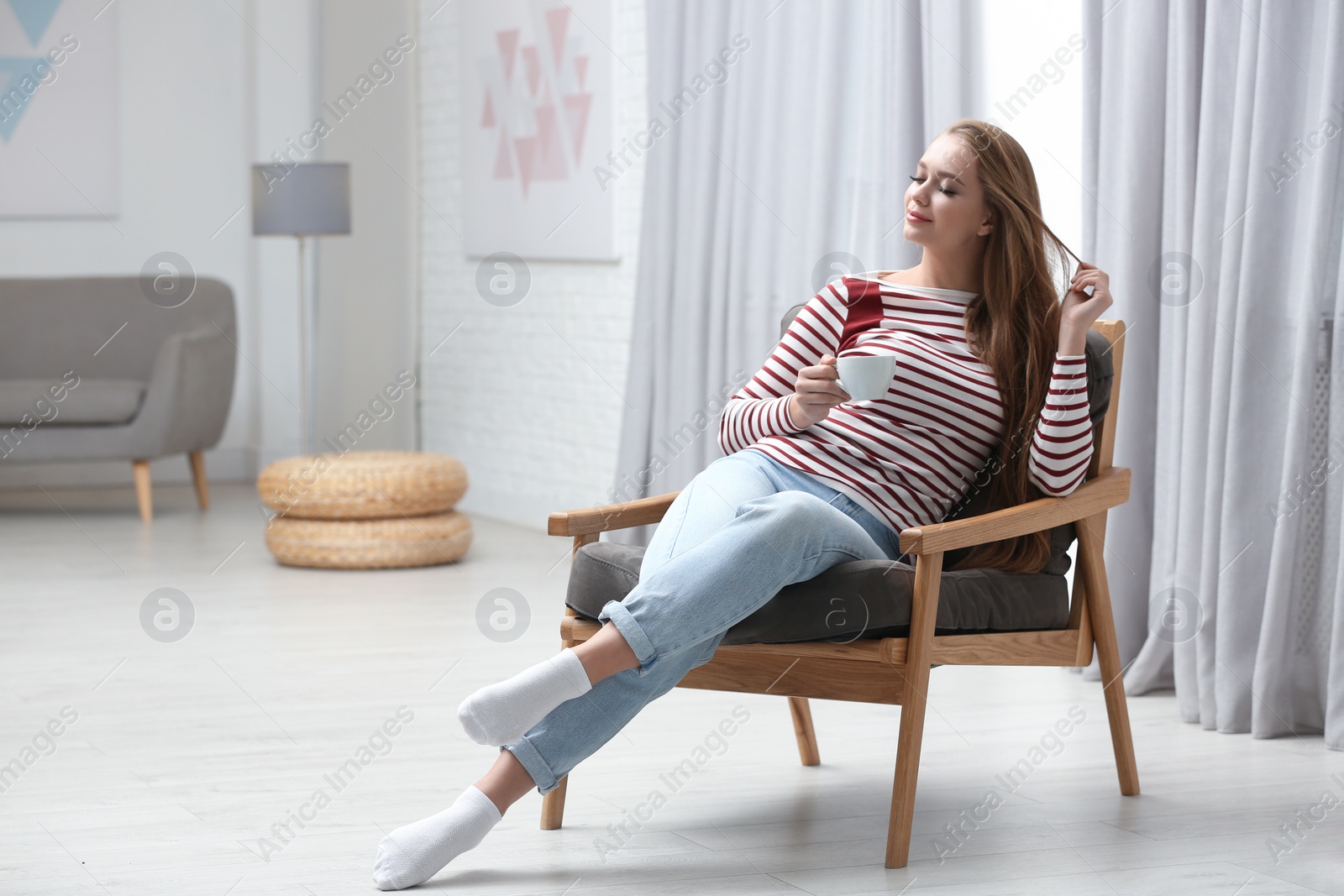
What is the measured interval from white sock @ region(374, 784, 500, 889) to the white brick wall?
3.05 metres

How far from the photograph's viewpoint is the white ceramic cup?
2020 mm

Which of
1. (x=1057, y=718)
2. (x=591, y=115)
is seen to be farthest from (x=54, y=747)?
(x=591, y=115)

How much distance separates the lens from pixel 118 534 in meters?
5.27

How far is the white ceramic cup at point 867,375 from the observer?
2020 mm

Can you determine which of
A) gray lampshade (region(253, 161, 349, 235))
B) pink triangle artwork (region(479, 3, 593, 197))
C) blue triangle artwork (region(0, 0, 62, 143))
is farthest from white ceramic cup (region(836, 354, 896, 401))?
blue triangle artwork (region(0, 0, 62, 143))

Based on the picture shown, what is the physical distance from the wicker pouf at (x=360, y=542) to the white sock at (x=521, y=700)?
271cm

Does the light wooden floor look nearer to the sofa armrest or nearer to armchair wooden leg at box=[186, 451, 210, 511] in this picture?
the sofa armrest

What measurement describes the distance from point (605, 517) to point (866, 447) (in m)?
0.40

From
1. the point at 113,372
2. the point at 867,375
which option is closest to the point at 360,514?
the point at 113,372

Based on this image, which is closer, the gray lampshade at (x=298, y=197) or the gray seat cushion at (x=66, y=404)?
the gray lampshade at (x=298, y=197)

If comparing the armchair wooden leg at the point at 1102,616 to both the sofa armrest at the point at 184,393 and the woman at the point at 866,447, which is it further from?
the sofa armrest at the point at 184,393

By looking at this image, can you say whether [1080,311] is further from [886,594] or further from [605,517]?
[605,517]

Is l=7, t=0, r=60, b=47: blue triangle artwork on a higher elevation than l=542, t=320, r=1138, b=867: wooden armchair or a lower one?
higher

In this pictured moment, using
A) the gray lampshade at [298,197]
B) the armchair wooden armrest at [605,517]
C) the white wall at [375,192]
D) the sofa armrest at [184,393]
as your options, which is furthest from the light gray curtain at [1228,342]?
the white wall at [375,192]
